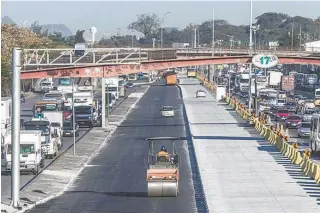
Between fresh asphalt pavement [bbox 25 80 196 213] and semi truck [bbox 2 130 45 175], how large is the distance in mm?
2513

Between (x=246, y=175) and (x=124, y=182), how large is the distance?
6.14m

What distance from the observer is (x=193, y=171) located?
→ 5366 centimetres

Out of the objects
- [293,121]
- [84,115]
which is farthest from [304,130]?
[84,115]

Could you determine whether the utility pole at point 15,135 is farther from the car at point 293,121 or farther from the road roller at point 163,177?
the car at point 293,121

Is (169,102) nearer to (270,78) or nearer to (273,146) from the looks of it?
(270,78)

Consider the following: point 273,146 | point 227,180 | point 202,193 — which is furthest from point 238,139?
point 202,193

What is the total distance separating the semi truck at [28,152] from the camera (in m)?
52.2

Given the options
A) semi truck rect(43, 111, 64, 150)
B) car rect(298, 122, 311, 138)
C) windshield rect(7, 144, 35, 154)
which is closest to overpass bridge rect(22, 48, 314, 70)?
semi truck rect(43, 111, 64, 150)

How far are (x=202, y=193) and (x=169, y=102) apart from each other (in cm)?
8352

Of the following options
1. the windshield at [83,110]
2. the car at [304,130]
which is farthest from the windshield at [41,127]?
the car at [304,130]

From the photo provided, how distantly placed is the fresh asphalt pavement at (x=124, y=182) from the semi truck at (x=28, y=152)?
2.51 m

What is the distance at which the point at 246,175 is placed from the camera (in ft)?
166

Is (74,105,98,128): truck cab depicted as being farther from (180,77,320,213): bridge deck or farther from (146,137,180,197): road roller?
(146,137,180,197): road roller

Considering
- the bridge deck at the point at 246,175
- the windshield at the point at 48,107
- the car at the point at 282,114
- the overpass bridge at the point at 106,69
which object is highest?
→ the overpass bridge at the point at 106,69
